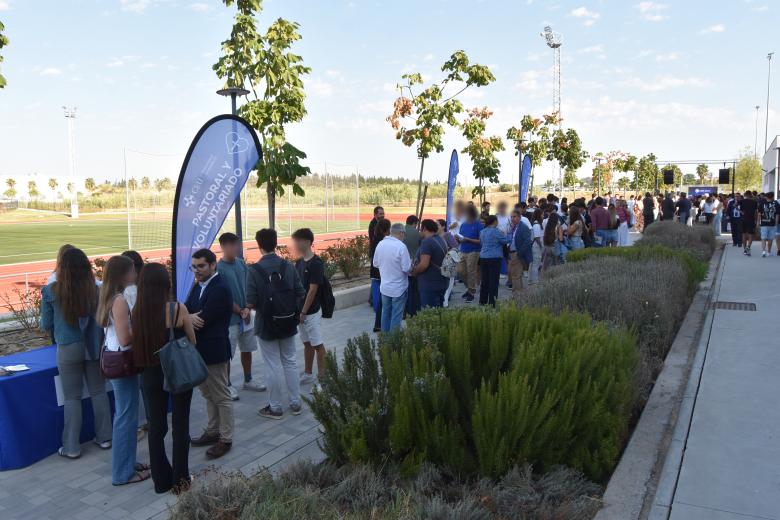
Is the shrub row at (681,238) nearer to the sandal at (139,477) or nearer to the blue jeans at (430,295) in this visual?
the blue jeans at (430,295)

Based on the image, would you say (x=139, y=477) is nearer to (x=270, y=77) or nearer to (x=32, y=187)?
(x=270, y=77)

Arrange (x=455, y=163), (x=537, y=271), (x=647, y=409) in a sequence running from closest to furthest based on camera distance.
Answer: (x=647, y=409), (x=537, y=271), (x=455, y=163)

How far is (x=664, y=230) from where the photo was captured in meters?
14.3

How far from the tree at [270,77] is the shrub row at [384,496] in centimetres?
716

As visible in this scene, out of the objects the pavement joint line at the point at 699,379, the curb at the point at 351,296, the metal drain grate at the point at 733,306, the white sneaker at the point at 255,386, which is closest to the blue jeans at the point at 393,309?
the white sneaker at the point at 255,386

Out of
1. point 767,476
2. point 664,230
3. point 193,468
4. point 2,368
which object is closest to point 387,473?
point 193,468

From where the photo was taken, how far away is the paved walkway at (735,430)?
343 centimetres

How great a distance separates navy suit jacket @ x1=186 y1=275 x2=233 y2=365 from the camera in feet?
14.4

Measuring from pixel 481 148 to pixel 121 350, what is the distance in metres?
15.5

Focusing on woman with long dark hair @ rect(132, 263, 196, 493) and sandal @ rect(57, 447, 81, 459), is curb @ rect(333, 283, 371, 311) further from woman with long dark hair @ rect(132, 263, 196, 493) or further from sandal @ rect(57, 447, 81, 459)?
woman with long dark hair @ rect(132, 263, 196, 493)

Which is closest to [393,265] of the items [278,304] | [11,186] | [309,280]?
[309,280]

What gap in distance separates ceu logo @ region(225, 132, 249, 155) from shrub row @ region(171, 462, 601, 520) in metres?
4.35

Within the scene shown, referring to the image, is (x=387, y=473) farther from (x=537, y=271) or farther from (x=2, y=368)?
(x=537, y=271)

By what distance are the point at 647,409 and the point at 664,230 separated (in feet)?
35.1
